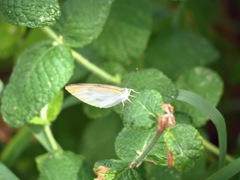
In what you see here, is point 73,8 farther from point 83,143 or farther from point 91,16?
point 83,143

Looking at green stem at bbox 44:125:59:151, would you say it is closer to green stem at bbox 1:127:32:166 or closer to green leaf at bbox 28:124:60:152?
green leaf at bbox 28:124:60:152

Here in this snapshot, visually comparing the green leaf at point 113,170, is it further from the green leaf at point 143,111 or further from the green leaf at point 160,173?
the green leaf at point 160,173

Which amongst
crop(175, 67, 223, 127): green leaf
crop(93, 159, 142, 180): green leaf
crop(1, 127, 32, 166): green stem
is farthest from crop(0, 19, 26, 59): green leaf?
crop(93, 159, 142, 180): green leaf

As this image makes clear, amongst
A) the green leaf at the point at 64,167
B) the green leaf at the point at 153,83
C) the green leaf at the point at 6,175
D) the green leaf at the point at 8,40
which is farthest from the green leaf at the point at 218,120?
the green leaf at the point at 8,40

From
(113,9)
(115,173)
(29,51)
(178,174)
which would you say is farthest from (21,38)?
(115,173)

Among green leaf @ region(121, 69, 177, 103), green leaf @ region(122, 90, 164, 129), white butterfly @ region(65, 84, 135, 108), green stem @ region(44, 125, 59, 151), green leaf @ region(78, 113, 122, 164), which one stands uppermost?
green leaf @ region(122, 90, 164, 129)

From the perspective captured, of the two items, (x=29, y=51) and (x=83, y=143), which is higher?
(x=29, y=51)

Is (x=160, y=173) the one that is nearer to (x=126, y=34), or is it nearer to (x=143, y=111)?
(x=143, y=111)
